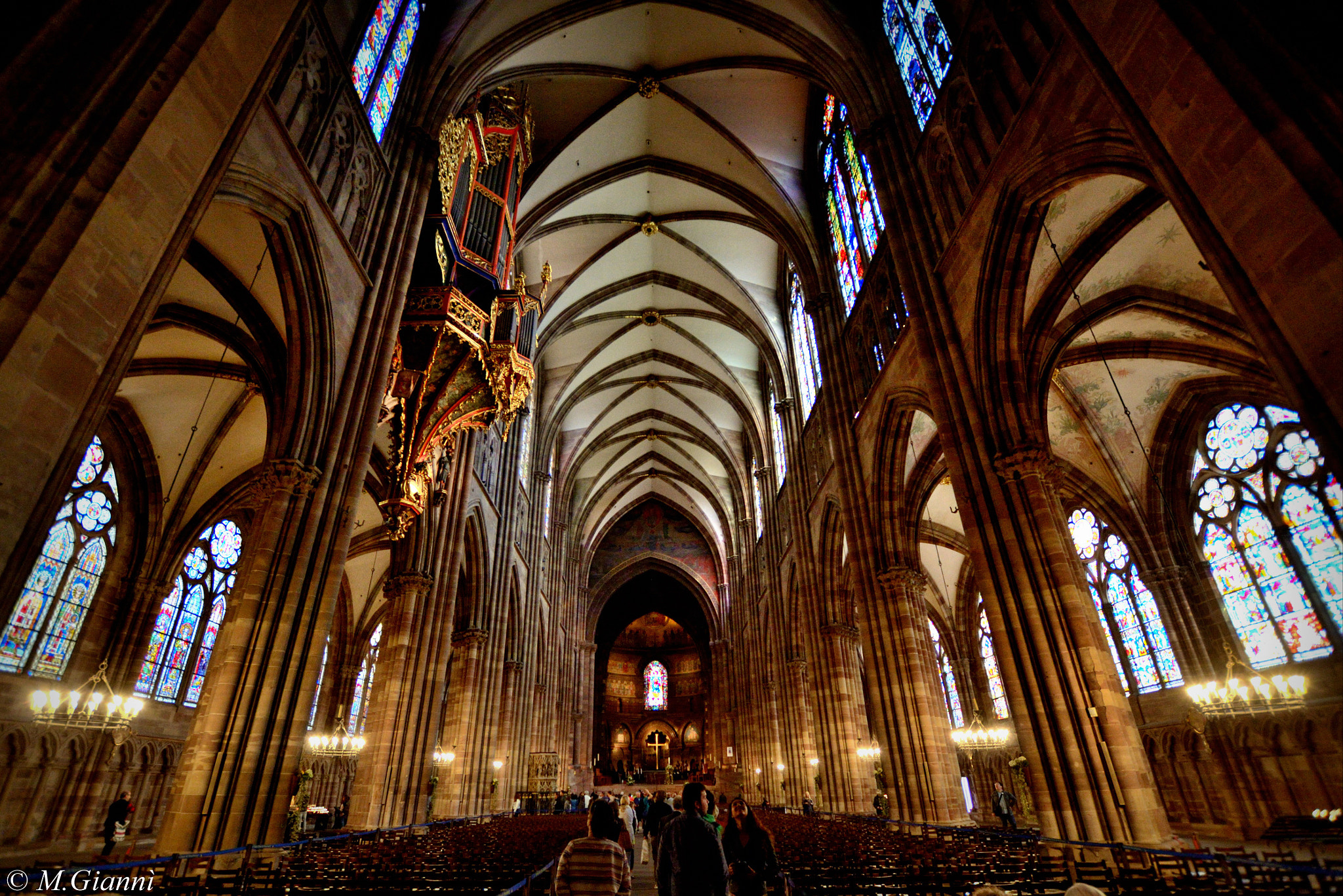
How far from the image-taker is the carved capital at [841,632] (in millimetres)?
19156

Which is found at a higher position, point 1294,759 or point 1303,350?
point 1303,350

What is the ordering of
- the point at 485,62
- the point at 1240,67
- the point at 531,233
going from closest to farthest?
the point at 1240,67 < the point at 485,62 < the point at 531,233

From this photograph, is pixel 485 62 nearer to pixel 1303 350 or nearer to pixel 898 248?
pixel 898 248

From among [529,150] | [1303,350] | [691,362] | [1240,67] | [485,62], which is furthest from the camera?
[691,362]

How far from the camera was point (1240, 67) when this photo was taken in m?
4.48

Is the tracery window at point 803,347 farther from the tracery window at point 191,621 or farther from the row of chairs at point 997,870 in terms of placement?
the tracery window at point 191,621

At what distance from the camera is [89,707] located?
10.9m

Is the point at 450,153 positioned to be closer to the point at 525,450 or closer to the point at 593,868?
the point at 593,868

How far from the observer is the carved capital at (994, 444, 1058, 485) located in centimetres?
888

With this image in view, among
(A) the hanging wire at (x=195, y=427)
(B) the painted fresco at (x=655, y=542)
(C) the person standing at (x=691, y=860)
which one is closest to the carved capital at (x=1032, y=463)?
(C) the person standing at (x=691, y=860)

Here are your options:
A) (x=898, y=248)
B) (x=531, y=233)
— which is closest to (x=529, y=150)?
(x=531, y=233)

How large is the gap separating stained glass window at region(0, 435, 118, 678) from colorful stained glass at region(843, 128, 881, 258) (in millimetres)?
16974

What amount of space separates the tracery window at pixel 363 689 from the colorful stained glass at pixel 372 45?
69.7 ft

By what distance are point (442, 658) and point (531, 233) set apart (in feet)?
38.8
